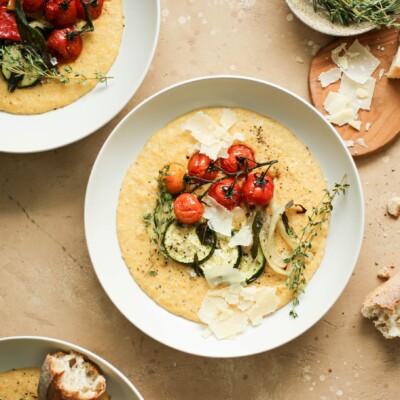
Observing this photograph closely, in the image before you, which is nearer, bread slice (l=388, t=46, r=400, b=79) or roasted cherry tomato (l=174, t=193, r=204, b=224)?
roasted cherry tomato (l=174, t=193, r=204, b=224)

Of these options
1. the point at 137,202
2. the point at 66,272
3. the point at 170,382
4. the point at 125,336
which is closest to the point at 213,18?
the point at 137,202

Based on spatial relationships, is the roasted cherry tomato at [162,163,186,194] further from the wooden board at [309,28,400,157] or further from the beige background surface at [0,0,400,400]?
the wooden board at [309,28,400,157]

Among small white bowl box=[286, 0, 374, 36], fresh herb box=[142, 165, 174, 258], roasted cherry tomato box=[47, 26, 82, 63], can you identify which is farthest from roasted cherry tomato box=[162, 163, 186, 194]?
small white bowl box=[286, 0, 374, 36]

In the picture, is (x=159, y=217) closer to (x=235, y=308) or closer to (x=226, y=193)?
(x=226, y=193)

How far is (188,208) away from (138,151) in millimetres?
474

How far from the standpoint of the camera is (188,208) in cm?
304

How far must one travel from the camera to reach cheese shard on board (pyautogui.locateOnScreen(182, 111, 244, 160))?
3.09m

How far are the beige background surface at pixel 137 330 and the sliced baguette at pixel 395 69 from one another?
418 mm

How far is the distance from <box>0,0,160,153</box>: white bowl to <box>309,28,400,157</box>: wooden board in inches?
40.0

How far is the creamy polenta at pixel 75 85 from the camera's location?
319 cm

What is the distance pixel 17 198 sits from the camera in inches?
136

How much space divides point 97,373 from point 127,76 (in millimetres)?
1671

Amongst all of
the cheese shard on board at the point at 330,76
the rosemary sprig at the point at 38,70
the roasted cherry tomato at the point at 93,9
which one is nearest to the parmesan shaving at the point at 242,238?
the cheese shard on board at the point at 330,76

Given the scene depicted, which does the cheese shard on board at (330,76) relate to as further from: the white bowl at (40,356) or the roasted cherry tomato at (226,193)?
the white bowl at (40,356)
